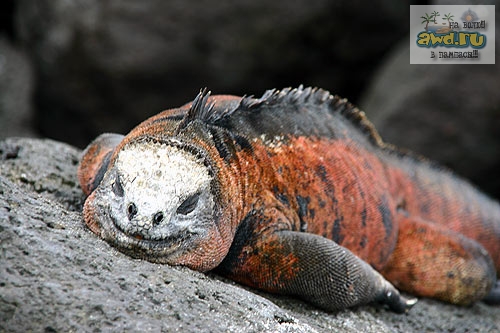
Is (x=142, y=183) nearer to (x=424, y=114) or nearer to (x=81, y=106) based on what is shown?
(x=424, y=114)

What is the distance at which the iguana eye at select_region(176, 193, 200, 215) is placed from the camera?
3084 mm

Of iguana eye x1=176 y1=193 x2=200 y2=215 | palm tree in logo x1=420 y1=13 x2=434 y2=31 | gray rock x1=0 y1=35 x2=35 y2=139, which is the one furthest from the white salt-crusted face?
gray rock x1=0 y1=35 x2=35 y2=139

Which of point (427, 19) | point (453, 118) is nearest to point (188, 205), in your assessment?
point (427, 19)

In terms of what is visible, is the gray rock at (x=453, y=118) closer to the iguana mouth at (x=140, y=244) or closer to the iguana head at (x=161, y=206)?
the iguana head at (x=161, y=206)

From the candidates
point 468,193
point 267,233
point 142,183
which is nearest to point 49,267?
point 142,183

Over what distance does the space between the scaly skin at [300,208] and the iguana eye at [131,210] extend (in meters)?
0.07

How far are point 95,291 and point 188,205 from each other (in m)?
0.61

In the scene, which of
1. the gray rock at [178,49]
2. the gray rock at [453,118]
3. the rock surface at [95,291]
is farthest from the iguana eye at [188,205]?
the gray rock at [178,49]

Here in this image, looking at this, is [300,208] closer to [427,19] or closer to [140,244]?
[140,244]

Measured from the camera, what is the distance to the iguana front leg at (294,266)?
353 cm

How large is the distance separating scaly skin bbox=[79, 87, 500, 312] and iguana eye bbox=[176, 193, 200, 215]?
0.07m

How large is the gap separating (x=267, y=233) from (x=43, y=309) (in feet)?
4.38

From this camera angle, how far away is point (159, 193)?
3008 millimetres

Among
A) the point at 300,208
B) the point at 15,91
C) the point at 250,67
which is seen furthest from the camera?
the point at 15,91
